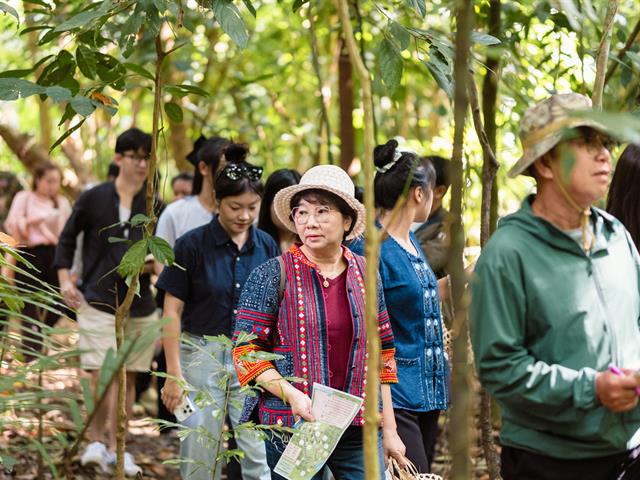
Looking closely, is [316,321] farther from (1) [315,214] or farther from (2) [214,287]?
(2) [214,287]

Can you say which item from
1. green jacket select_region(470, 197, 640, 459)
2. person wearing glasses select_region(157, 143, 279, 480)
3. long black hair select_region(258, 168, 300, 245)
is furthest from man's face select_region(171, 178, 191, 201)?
green jacket select_region(470, 197, 640, 459)

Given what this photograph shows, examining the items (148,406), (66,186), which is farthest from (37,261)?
(66,186)

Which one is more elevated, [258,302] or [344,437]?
[258,302]

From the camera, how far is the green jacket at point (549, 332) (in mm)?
3006

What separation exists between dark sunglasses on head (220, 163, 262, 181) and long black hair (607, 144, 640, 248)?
6.86ft

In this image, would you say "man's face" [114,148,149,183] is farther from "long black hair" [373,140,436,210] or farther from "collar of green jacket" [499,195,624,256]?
"collar of green jacket" [499,195,624,256]

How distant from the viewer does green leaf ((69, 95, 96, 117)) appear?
3.71 metres

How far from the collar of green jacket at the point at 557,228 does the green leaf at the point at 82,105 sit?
1570 millimetres

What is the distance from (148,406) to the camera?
29.8 feet

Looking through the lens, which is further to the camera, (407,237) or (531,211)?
(407,237)

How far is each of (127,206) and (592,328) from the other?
4552mm

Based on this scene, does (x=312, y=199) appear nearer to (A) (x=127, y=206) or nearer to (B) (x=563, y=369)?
(B) (x=563, y=369)

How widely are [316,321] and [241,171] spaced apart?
61.6 inches

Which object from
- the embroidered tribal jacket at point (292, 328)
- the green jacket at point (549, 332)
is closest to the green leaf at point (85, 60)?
the embroidered tribal jacket at point (292, 328)
